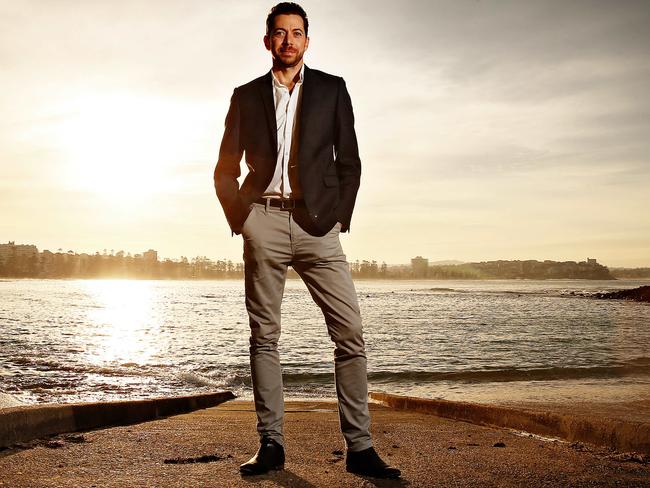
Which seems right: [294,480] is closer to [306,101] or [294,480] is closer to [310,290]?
[310,290]

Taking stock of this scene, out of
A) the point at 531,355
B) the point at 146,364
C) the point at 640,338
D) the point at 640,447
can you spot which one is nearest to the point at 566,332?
the point at 640,338

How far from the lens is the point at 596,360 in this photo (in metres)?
17.8

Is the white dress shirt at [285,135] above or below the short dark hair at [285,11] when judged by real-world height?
below

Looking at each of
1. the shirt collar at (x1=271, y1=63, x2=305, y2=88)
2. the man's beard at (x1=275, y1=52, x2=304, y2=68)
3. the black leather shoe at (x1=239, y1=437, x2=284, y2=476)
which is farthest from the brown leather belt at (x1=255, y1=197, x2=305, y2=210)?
the black leather shoe at (x1=239, y1=437, x2=284, y2=476)

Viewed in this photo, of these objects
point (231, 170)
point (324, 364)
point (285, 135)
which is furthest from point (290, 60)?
point (324, 364)

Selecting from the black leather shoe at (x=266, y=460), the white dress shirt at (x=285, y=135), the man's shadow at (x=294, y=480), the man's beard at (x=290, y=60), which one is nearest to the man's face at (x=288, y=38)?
the man's beard at (x=290, y=60)

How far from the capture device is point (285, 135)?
3242 millimetres

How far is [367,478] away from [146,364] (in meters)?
14.4

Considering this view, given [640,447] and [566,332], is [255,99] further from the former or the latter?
[566,332]

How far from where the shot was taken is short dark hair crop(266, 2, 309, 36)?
3240 mm

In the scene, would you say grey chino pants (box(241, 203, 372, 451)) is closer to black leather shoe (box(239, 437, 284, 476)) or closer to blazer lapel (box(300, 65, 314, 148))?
black leather shoe (box(239, 437, 284, 476))

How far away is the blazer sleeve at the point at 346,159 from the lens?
321 cm

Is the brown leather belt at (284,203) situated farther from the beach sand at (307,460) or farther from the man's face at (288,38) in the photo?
the beach sand at (307,460)

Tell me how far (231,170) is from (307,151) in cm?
45
